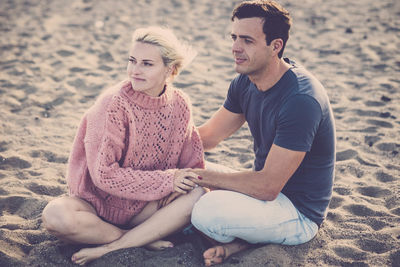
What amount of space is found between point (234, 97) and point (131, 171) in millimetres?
1022

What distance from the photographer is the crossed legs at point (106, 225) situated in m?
2.52

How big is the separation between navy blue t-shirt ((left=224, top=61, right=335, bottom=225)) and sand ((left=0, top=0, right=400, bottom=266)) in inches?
14.0

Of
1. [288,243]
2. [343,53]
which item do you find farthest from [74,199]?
[343,53]

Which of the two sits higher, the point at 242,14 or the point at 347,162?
the point at 242,14

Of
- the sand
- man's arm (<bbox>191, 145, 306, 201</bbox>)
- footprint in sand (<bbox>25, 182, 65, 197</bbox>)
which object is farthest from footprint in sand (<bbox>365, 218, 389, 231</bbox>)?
footprint in sand (<bbox>25, 182, 65, 197</bbox>)

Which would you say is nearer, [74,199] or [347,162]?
[74,199]

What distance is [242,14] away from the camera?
9.02 ft

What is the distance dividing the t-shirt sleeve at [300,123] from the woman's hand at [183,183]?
65cm

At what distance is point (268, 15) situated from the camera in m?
2.69

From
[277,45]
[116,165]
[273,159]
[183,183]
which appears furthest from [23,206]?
[277,45]

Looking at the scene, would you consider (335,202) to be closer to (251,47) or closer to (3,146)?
(251,47)

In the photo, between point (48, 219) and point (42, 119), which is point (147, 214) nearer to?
point (48, 219)

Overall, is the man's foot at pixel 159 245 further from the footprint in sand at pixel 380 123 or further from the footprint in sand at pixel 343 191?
the footprint in sand at pixel 380 123

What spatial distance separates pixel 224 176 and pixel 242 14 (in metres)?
1.12
